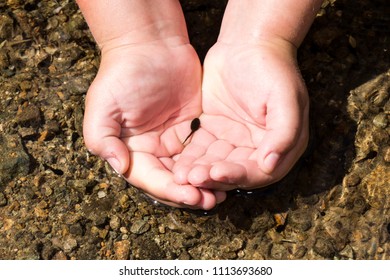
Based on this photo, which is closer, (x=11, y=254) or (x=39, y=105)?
(x=11, y=254)

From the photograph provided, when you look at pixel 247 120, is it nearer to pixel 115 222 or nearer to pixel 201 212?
pixel 201 212

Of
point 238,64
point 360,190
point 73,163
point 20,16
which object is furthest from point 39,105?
point 360,190

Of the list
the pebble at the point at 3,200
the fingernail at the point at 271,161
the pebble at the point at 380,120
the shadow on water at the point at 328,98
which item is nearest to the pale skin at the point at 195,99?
the fingernail at the point at 271,161

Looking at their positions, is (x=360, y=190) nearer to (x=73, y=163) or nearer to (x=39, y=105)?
(x=73, y=163)

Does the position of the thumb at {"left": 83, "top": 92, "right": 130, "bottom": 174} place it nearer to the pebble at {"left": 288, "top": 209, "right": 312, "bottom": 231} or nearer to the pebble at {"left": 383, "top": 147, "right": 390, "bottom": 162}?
the pebble at {"left": 288, "top": 209, "right": 312, "bottom": 231}

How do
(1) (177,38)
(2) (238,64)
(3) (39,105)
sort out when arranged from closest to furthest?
(2) (238,64) → (1) (177,38) → (3) (39,105)

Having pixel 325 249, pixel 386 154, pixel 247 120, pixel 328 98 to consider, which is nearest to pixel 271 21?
pixel 247 120

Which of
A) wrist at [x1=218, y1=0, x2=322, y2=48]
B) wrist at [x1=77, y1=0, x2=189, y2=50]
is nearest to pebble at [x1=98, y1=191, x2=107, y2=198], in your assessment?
wrist at [x1=77, y1=0, x2=189, y2=50]
